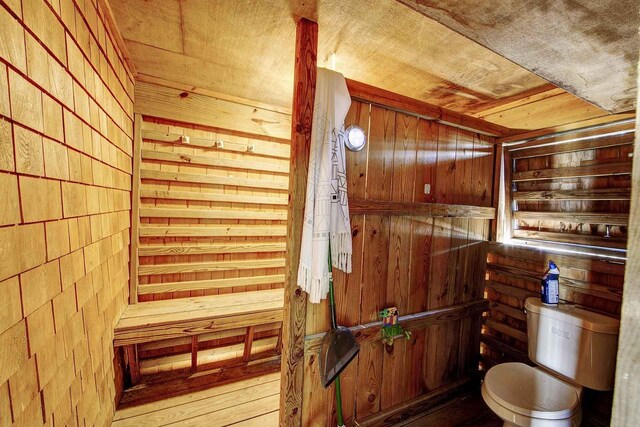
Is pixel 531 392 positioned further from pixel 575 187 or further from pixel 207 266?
pixel 207 266

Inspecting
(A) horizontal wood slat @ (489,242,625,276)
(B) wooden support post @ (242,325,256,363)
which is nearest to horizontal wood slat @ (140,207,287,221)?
(B) wooden support post @ (242,325,256,363)

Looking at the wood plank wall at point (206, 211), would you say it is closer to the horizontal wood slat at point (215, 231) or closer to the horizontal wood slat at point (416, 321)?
the horizontal wood slat at point (215, 231)

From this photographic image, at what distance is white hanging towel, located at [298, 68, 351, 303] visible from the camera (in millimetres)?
1500

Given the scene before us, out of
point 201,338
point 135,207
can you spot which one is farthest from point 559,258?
point 135,207

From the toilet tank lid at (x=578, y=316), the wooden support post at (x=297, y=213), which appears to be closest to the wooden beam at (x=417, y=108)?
the wooden support post at (x=297, y=213)

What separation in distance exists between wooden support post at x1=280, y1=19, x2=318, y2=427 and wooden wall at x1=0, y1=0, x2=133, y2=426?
1022 millimetres

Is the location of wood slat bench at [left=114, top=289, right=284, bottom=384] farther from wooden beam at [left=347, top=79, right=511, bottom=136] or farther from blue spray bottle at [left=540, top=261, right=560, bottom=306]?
blue spray bottle at [left=540, top=261, right=560, bottom=306]

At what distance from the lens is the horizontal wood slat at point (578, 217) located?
1.85m

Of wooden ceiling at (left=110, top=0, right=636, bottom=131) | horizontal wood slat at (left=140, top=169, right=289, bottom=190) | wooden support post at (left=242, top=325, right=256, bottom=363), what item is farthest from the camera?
wooden support post at (left=242, top=325, right=256, bottom=363)

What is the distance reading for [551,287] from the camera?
1.96 meters

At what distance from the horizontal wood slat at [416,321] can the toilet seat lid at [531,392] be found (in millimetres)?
487

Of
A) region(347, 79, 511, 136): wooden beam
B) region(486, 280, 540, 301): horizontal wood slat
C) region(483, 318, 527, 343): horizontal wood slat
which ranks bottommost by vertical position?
region(483, 318, 527, 343): horizontal wood slat

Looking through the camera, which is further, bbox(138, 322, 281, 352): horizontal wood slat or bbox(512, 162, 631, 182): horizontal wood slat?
bbox(138, 322, 281, 352): horizontal wood slat

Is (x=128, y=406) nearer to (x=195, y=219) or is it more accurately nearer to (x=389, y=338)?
(x=195, y=219)
